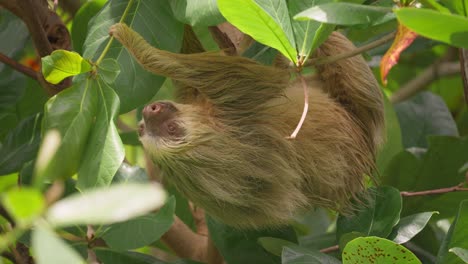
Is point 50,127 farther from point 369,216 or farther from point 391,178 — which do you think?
point 391,178

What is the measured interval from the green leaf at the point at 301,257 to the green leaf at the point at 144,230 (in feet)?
1.32

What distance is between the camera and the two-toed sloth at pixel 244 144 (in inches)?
95.7

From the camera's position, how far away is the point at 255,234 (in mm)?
2551

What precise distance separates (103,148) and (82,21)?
0.85m

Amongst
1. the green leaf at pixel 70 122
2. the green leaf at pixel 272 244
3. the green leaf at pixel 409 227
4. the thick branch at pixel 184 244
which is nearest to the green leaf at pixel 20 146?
the green leaf at pixel 70 122

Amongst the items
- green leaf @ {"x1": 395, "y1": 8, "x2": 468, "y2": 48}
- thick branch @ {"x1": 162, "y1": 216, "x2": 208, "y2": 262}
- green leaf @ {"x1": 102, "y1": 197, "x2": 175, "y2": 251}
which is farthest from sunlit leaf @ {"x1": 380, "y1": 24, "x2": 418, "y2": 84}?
thick branch @ {"x1": 162, "y1": 216, "x2": 208, "y2": 262}

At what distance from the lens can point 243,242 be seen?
2523 mm

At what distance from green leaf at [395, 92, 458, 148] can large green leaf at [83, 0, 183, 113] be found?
1.29 metres

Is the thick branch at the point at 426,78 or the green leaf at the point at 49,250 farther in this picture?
the thick branch at the point at 426,78

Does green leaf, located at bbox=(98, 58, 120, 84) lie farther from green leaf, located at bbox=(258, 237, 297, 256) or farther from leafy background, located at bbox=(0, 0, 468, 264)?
green leaf, located at bbox=(258, 237, 297, 256)

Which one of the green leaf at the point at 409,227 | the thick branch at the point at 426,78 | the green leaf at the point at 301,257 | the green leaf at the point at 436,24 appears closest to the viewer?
the green leaf at the point at 436,24

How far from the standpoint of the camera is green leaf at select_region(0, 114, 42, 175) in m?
2.52

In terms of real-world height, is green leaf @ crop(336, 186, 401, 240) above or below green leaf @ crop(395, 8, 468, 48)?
below

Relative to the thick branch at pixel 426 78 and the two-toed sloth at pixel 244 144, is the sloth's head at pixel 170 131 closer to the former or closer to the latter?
the two-toed sloth at pixel 244 144
